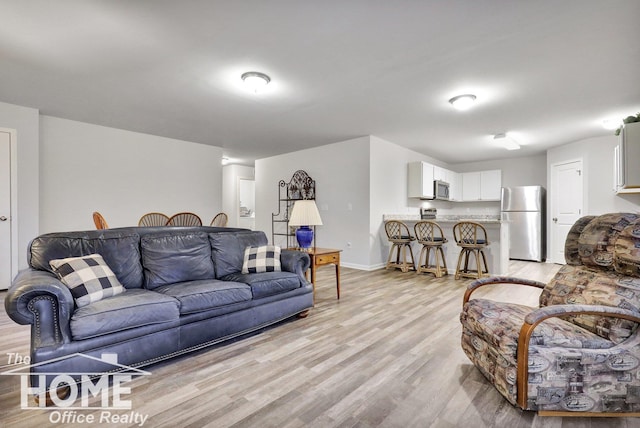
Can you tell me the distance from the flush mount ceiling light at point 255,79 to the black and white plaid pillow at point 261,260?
1717 mm

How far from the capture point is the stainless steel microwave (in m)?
6.96

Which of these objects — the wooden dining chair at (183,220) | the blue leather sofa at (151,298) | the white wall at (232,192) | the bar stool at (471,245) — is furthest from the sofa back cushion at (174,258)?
the white wall at (232,192)

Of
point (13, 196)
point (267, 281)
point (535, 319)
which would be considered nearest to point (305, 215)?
point (267, 281)

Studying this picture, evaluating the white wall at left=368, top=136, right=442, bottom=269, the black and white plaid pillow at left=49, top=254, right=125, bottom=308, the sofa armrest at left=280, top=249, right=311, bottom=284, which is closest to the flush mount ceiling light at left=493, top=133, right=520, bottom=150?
the white wall at left=368, top=136, right=442, bottom=269

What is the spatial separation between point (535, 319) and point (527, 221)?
21.5 feet

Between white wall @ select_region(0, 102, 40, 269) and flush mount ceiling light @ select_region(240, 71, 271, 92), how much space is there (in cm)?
341

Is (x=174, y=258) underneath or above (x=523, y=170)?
underneath

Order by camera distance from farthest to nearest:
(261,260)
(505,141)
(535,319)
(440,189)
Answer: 1. (440,189)
2. (505,141)
3. (261,260)
4. (535,319)

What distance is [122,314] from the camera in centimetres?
188

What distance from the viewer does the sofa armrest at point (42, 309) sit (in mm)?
1601

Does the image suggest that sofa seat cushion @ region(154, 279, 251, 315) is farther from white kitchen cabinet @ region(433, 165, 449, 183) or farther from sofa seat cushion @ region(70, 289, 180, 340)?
white kitchen cabinet @ region(433, 165, 449, 183)

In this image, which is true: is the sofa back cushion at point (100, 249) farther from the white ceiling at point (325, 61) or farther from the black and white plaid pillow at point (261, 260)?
the white ceiling at point (325, 61)

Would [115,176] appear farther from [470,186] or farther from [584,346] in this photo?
[470,186]

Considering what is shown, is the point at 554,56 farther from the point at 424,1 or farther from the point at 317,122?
the point at 317,122
